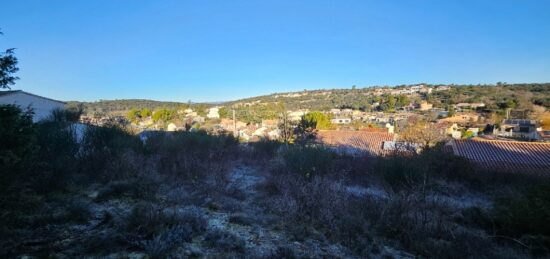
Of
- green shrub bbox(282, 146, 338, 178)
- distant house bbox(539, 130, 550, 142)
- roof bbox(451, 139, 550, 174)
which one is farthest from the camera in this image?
distant house bbox(539, 130, 550, 142)

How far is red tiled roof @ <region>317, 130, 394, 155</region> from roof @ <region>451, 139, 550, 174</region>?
13.5 feet

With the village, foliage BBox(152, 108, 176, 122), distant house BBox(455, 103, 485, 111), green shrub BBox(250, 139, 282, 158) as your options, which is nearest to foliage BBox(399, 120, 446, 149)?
the village

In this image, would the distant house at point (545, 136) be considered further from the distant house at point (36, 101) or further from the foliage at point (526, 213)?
the distant house at point (36, 101)

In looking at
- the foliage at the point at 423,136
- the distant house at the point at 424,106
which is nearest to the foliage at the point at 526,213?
the foliage at the point at 423,136

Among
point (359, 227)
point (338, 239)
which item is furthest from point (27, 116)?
point (359, 227)

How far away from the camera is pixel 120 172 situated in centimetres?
628

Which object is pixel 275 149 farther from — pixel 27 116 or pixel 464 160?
pixel 27 116

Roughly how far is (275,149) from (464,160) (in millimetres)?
8433

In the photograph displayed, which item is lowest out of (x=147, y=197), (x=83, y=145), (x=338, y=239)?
(x=338, y=239)

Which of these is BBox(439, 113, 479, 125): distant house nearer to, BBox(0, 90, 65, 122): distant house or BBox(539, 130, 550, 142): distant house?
BBox(539, 130, 550, 142): distant house

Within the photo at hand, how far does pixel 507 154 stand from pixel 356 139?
802 centimetres

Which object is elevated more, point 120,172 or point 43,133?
point 43,133

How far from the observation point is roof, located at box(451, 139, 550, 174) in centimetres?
1139

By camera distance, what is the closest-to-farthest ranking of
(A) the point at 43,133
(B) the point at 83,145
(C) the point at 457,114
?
1. (A) the point at 43,133
2. (B) the point at 83,145
3. (C) the point at 457,114
